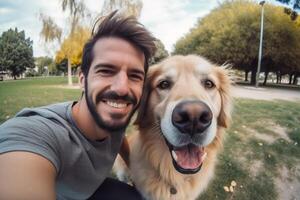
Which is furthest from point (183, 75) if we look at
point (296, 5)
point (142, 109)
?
point (296, 5)

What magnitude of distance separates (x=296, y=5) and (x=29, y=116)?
55.7 feet

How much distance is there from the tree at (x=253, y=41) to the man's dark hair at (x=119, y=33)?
74.8ft

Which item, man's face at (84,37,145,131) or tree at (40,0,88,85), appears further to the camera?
tree at (40,0,88,85)

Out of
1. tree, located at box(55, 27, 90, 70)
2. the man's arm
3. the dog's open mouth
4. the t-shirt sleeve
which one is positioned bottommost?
the dog's open mouth

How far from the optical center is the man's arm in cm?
121

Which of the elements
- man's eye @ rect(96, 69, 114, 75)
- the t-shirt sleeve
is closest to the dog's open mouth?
man's eye @ rect(96, 69, 114, 75)

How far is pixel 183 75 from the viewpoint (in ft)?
8.75

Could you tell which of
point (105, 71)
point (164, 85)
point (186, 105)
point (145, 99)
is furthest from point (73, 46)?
point (186, 105)

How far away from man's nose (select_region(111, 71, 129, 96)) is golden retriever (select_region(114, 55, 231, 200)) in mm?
437

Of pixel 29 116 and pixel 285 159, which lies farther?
pixel 285 159

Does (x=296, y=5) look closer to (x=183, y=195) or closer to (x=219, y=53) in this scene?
(x=219, y=53)

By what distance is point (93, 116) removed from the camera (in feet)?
6.49

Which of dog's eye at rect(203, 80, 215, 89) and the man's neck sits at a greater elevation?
dog's eye at rect(203, 80, 215, 89)

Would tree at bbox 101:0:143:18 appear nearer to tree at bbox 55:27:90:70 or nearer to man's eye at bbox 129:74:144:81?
tree at bbox 55:27:90:70
